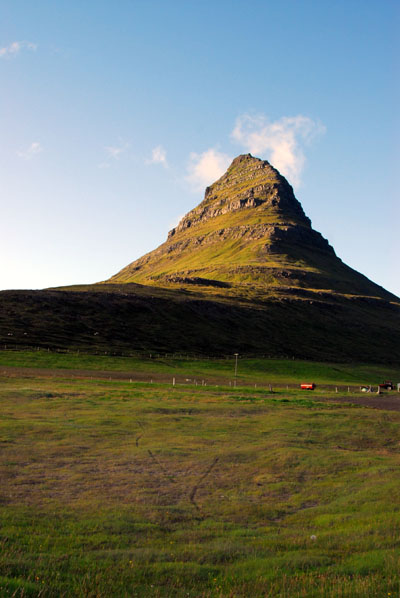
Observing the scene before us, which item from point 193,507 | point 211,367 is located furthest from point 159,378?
point 193,507

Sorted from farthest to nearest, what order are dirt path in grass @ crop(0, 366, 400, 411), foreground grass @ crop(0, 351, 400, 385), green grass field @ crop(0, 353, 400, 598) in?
foreground grass @ crop(0, 351, 400, 385)
dirt path in grass @ crop(0, 366, 400, 411)
green grass field @ crop(0, 353, 400, 598)

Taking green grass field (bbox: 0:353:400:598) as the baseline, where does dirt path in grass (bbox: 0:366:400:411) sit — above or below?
below

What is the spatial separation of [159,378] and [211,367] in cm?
2594

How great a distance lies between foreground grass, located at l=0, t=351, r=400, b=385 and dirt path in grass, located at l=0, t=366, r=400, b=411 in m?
4.27

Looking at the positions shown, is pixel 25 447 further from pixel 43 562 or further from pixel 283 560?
pixel 283 560

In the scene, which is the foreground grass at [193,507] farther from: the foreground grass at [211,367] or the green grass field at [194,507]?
the foreground grass at [211,367]

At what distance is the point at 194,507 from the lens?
17781 mm

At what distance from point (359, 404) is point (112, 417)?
3565 centimetres

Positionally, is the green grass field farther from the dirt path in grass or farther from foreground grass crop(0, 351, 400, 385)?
foreground grass crop(0, 351, 400, 385)

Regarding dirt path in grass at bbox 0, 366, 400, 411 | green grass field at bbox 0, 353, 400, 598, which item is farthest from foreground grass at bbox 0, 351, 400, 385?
green grass field at bbox 0, 353, 400, 598

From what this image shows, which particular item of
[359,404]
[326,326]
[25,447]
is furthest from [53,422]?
[326,326]

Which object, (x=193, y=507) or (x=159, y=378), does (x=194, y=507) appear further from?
(x=159, y=378)

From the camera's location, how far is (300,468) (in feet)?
79.6

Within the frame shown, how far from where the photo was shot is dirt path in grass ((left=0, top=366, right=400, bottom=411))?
63941 millimetres
